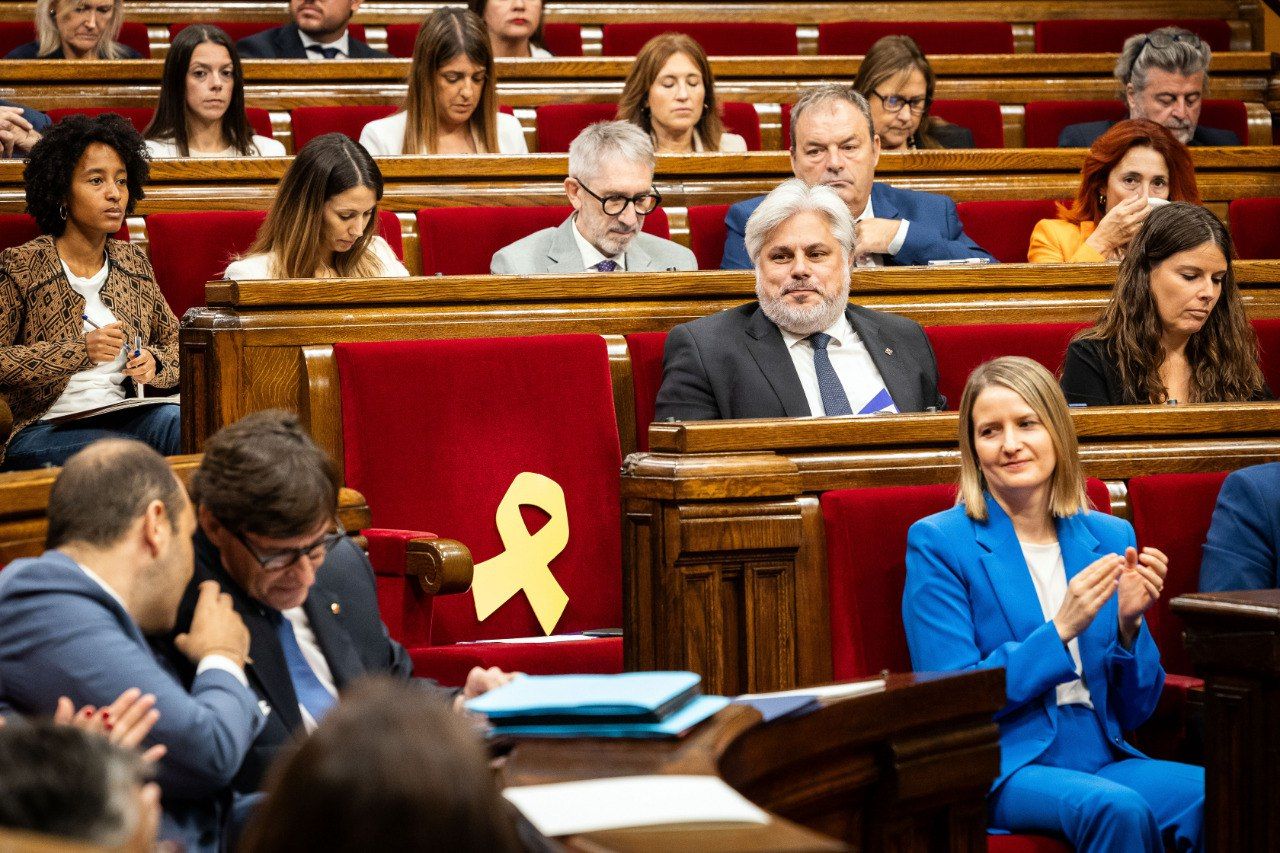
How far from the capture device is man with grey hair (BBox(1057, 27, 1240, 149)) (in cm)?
275

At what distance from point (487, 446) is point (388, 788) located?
3.91 ft

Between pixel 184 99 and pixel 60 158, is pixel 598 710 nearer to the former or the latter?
pixel 60 158

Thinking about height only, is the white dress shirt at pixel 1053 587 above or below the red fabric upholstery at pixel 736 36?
below

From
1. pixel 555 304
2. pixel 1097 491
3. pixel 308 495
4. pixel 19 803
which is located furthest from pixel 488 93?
pixel 19 803

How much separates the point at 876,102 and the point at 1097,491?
1291mm

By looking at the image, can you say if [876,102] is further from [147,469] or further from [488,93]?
[147,469]

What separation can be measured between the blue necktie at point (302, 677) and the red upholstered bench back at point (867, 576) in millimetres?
453

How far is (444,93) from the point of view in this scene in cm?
255

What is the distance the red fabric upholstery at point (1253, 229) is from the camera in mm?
2539

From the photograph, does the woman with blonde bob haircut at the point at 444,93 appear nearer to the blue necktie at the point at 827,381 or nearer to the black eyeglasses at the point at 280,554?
the blue necktie at the point at 827,381

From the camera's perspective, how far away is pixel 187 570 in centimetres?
105

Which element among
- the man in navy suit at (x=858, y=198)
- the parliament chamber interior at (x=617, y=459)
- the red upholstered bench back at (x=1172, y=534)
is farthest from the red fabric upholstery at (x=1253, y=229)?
the red upholstered bench back at (x=1172, y=534)

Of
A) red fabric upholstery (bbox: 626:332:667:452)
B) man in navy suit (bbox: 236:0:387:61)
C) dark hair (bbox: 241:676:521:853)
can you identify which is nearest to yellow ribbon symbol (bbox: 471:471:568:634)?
red fabric upholstery (bbox: 626:332:667:452)

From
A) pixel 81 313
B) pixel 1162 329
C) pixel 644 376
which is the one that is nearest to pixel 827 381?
pixel 644 376
